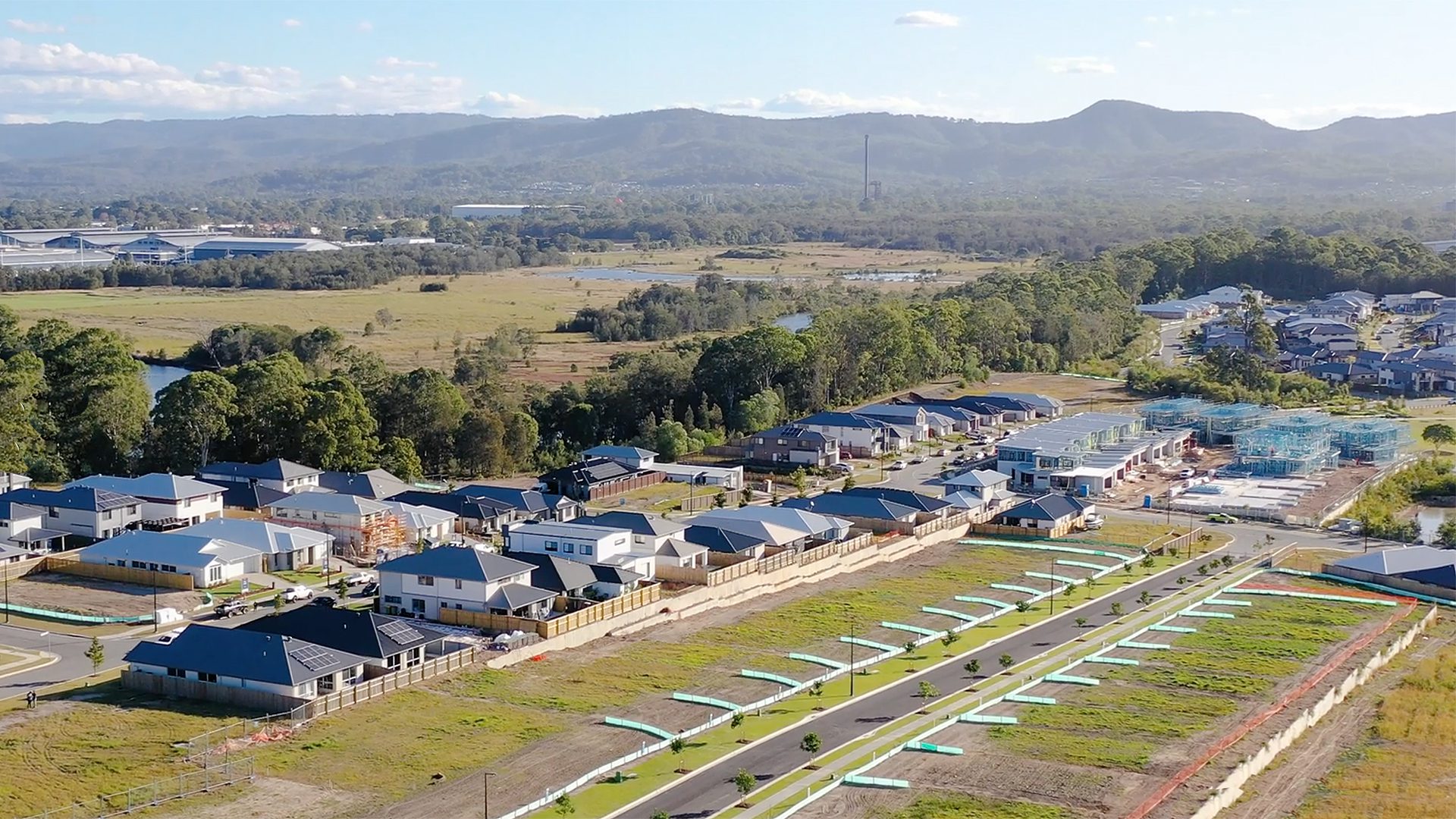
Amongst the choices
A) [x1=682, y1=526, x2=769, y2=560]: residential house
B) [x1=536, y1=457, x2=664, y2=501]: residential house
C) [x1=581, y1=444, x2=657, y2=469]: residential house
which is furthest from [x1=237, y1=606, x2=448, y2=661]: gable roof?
[x1=581, y1=444, x2=657, y2=469]: residential house

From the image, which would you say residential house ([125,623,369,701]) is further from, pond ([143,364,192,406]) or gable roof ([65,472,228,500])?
pond ([143,364,192,406])

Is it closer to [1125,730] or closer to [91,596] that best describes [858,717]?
[1125,730]

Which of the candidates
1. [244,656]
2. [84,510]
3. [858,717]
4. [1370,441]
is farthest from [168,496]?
[1370,441]

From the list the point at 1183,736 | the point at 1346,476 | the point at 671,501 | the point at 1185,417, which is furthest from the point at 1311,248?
the point at 1183,736

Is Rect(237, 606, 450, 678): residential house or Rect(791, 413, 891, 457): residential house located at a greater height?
Rect(237, 606, 450, 678): residential house

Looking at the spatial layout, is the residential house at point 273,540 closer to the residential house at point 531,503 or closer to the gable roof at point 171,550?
the gable roof at point 171,550

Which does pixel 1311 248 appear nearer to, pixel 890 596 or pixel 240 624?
pixel 890 596

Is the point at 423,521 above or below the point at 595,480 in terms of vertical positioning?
above
